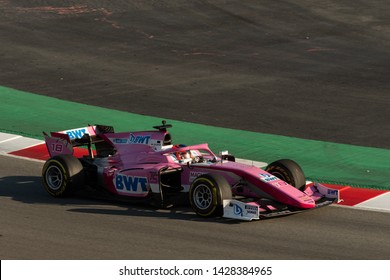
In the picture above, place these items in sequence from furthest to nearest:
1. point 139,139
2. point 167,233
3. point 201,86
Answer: point 201,86
point 139,139
point 167,233

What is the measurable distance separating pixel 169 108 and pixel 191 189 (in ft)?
31.2

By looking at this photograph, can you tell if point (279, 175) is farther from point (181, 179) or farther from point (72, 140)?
point (72, 140)

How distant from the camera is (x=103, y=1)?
40.8 m

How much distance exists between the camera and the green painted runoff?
21062 mm

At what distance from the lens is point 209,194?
17.1 m

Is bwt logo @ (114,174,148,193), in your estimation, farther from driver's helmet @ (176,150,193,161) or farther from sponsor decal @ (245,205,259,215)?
sponsor decal @ (245,205,259,215)

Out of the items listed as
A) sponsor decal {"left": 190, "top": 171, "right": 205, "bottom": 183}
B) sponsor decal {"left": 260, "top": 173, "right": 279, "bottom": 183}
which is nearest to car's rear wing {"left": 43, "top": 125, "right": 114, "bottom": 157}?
sponsor decal {"left": 190, "top": 171, "right": 205, "bottom": 183}

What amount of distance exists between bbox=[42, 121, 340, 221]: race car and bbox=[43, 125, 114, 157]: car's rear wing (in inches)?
1.3

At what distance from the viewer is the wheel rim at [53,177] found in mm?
18797

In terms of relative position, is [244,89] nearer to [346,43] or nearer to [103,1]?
[346,43]

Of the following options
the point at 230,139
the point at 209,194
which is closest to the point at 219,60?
the point at 230,139

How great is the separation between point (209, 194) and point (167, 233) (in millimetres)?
1110

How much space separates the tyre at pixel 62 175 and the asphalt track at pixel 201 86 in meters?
0.25

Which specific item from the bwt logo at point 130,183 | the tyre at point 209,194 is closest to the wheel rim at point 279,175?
the tyre at point 209,194
